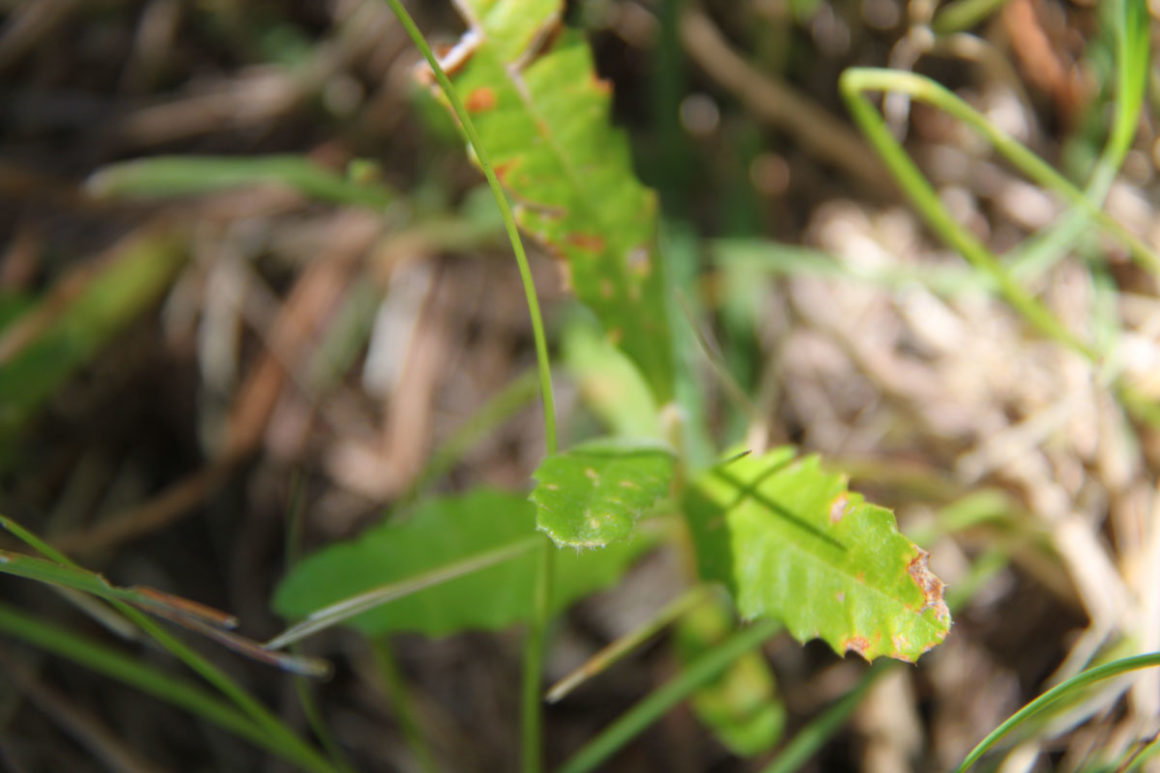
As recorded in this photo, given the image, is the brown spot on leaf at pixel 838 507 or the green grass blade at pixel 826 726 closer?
the brown spot on leaf at pixel 838 507

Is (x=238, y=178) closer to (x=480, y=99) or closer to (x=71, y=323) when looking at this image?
A: (x=71, y=323)

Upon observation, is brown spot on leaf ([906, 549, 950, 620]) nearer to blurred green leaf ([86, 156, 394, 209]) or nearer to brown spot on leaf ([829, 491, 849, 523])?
brown spot on leaf ([829, 491, 849, 523])

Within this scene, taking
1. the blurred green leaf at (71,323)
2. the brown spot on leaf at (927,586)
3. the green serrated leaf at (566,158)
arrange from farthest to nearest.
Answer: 1. the blurred green leaf at (71,323)
2. the green serrated leaf at (566,158)
3. the brown spot on leaf at (927,586)

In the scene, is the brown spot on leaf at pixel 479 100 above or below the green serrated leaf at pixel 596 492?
above

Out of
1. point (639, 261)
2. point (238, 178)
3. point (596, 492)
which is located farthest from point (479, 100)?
point (238, 178)

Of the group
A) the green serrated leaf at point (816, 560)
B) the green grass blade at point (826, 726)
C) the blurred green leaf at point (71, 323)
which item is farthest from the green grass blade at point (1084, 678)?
the blurred green leaf at point (71, 323)

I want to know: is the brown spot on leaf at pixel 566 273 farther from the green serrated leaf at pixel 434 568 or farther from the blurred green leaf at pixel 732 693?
the blurred green leaf at pixel 732 693

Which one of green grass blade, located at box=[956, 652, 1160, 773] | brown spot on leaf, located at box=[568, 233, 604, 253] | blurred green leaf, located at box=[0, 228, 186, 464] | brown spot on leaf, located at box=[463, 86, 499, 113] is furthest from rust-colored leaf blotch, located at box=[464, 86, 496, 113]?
blurred green leaf, located at box=[0, 228, 186, 464]
